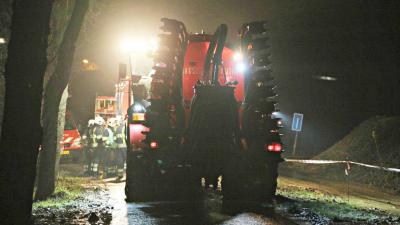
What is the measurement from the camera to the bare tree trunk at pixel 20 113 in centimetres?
560

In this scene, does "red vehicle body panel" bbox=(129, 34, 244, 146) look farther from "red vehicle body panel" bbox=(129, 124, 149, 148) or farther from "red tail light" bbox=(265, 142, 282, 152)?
"red tail light" bbox=(265, 142, 282, 152)

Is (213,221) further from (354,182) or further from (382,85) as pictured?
(382,85)

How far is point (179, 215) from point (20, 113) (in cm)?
449

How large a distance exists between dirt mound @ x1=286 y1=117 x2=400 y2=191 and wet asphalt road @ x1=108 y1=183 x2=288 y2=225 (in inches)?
371

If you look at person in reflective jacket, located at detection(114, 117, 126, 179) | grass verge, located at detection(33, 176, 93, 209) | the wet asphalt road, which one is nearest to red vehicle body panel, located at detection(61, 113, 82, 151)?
person in reflective jacket, located at detection(114, 117, 126, 179)

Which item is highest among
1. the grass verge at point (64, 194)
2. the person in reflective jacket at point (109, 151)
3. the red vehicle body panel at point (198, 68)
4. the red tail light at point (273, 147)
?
the red vehicle body panel at point (198, 68)

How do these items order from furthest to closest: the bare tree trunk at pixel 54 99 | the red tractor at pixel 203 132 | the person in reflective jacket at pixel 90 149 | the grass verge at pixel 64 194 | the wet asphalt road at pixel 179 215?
1. the person in reflective jacket at pixel 90 149
2. the bare tree trunk at pixel 54 99
3. the grass verge at pixel 64 194
4. the red tractor at pixel 203 132
5. the wet asphalt road at pixel 179 215

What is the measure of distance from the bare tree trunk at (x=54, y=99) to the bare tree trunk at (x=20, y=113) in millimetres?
5567

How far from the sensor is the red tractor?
409 inches

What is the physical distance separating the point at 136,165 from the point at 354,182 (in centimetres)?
1145

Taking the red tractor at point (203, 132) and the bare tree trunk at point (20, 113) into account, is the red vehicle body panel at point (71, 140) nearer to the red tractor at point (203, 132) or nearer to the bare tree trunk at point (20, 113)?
the red tractor at point (203, 132)

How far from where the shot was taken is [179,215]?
918 cm

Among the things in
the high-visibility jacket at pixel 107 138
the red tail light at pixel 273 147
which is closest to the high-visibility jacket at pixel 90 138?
the high-visibility jacket at pixel 107 138

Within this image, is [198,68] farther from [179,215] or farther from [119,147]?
[119,147]
